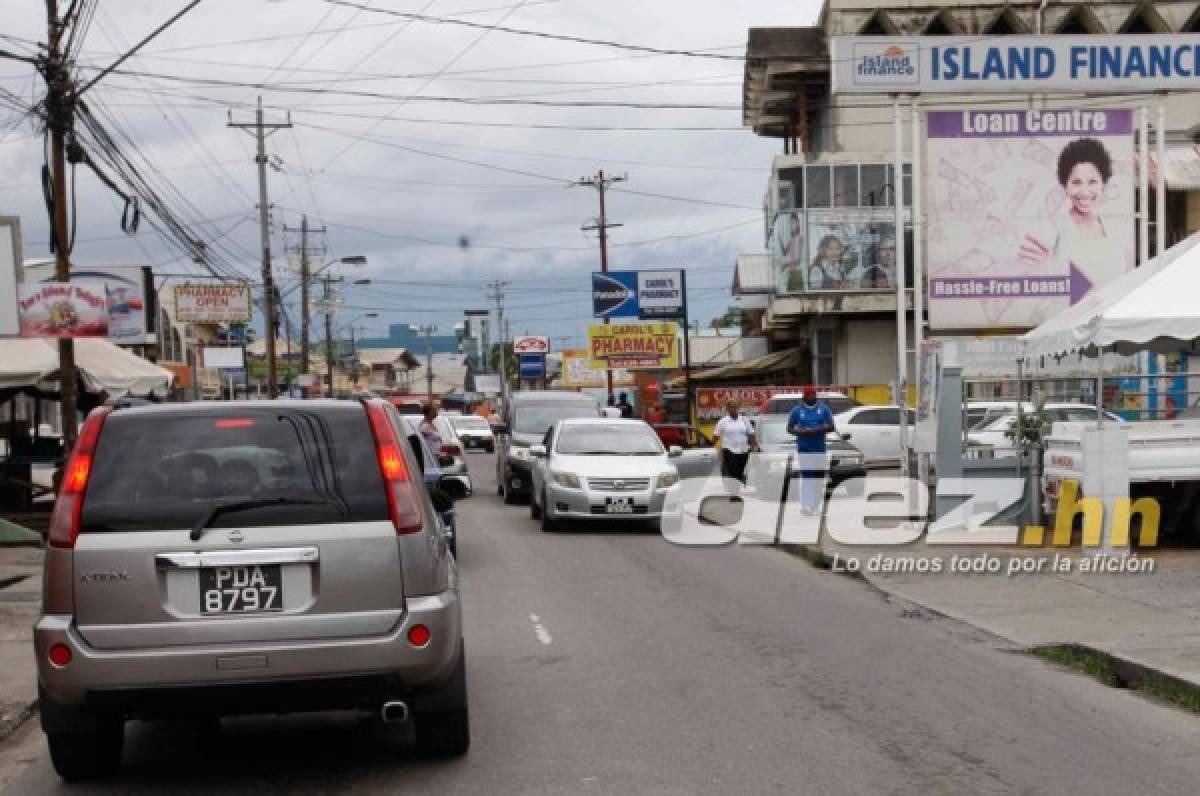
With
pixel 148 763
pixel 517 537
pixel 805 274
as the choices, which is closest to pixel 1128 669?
pixel 148 763

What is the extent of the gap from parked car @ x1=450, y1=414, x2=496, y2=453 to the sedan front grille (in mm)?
34094

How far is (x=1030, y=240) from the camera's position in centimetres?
2322

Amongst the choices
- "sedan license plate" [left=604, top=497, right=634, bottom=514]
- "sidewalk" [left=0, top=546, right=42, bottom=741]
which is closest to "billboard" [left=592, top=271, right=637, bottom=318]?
"sedan license plate" [left=604, top=497, right=634, bottom=514]

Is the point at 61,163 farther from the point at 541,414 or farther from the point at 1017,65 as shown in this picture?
the point at 1017,65

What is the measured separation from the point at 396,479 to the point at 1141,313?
1096 cm

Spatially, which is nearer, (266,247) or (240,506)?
(240,506)

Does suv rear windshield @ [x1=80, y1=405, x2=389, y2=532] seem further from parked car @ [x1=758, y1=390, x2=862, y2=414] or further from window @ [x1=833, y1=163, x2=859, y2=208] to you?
window @ [x1=833, y1=163, x2=859, y2=208]

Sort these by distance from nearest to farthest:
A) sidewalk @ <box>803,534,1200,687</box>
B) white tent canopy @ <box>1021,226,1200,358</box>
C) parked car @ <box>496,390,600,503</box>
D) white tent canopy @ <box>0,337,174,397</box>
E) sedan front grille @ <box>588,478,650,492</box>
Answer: sidewalk @ <box>803,534,1200,687</box>
white tent canopy @ <box>1021,226,1200,358</box>
sedan front grille @ <box>588,478,650,492</box>
white tent canopy @ <box>0,337,174,397</box>
parked car @ <box>496,390,600,503</box>

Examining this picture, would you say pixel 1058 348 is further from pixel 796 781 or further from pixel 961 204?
pixel 796 781

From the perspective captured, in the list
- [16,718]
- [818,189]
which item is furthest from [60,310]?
[818,189]

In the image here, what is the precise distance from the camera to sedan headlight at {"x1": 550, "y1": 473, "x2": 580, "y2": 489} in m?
19.3

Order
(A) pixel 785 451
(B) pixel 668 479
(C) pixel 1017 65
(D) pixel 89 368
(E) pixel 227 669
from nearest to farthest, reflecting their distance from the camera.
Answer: (E) pixel 227 669 → (B) pixel 668 479 → (D) pixel 89 368 → (C) pixel 1017 65 → (A) pixel 785 451

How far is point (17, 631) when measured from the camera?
11820 mm

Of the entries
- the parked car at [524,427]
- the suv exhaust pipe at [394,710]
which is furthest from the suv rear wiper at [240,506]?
the parked car at [524,427]
